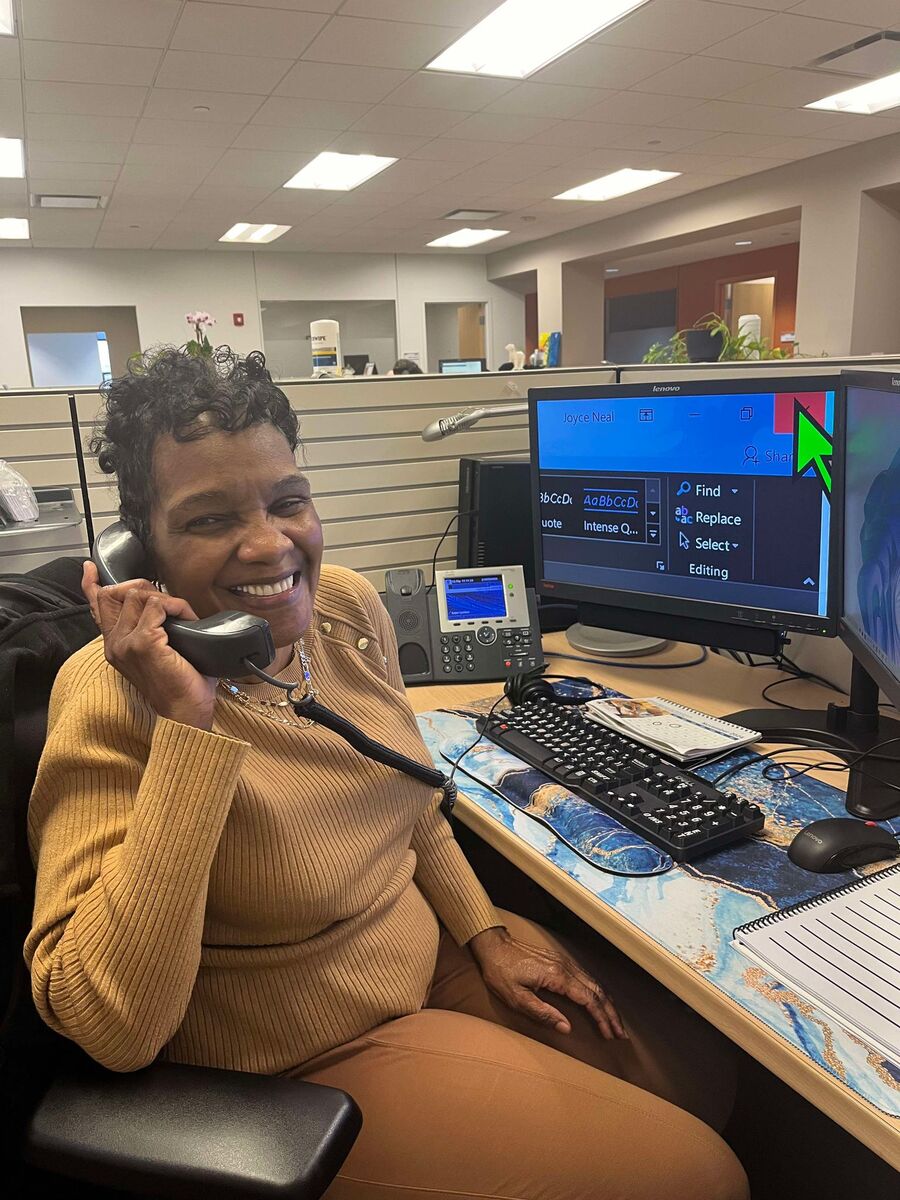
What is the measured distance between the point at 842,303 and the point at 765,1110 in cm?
700

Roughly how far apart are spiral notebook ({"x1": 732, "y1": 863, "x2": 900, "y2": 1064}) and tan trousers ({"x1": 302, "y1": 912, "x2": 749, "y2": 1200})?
262 millimetres

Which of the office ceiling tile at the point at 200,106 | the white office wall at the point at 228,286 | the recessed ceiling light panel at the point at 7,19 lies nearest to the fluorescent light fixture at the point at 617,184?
the office ceiling tile at the point at 200,106

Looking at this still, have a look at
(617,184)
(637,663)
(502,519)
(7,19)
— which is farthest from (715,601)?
(617,184)

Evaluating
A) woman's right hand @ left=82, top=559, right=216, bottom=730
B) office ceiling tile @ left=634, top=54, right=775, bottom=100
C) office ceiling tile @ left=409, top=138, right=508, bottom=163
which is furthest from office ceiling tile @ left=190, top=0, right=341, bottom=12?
woman's right hand @ left=82, top=559, right=216, bottom=730

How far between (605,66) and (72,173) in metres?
3.83

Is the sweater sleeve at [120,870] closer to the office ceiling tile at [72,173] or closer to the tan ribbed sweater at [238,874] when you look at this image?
the tan ribbed sweater at [238,874]

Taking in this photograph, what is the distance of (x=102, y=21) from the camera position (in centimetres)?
374

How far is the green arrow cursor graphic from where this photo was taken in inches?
50.1

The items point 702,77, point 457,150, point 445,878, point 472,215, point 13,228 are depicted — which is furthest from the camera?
point 472,215

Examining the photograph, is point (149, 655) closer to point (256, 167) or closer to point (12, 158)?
point (12, 158)

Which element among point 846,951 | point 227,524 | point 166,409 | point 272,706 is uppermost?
point 166,409

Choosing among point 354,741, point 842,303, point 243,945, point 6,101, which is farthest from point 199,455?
point 842,303

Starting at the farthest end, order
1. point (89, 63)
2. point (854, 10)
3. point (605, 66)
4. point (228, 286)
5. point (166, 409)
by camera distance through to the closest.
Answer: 1. point (228, 286)
2. point (605, 66)
3. point (89, 63)
4. point (854, 10)
5. point (166, 409)

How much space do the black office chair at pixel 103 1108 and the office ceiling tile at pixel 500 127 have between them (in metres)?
5.50
